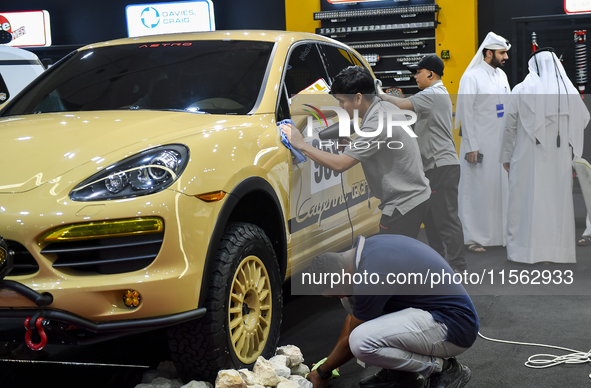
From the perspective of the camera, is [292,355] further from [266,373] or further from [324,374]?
[266,373]

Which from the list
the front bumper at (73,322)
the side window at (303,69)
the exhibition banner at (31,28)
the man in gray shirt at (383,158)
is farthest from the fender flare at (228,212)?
the exhibition banner at (31,28)

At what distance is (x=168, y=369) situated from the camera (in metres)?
2.89

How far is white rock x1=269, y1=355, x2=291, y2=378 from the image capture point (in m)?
2.84

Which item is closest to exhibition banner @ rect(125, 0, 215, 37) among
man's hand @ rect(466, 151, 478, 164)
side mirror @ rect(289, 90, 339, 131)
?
man's hand @ rect(466, 151, 478, 164)

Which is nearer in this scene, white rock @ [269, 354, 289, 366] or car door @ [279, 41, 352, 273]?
white rock @ [269, 354, 289, 366]

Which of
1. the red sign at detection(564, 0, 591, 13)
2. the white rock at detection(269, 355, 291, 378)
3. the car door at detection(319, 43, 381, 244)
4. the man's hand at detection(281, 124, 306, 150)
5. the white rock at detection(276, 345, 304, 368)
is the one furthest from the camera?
the red sign at detection(564, 0, 591, 13)

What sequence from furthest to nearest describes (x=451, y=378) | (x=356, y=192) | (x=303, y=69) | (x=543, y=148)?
(x=543, y=148)
(x=356, y=192)
(x=303, y=69)
(x=451, y=378)

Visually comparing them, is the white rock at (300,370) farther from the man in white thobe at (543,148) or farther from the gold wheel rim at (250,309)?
the man in white thobe at (543,148)

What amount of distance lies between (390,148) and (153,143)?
1.36 meters

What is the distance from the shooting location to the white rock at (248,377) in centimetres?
265

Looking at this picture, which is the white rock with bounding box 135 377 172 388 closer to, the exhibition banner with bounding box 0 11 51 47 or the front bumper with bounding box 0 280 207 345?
the front bumper with bounding box 0 280 207 345

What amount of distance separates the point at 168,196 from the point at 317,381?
1165 mm

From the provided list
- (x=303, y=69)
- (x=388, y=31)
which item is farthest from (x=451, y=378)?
(x=388, y=31)

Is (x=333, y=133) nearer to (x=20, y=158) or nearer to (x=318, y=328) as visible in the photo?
(x=318, y=328)
